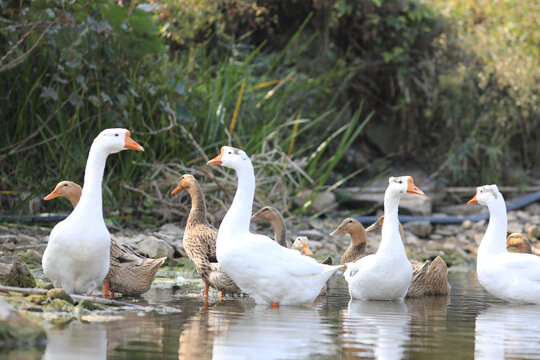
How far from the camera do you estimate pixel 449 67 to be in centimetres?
1641

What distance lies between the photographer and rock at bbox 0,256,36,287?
17.7ft

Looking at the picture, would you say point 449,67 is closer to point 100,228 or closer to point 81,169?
point 81,169

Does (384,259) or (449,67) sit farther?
(449,67)

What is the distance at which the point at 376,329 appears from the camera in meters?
4.73

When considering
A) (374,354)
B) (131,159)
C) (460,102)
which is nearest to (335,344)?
(374,354)

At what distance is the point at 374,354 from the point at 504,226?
3.75 m

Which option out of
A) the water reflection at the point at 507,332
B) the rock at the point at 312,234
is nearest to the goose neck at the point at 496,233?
the water reflection at the point at 507,332

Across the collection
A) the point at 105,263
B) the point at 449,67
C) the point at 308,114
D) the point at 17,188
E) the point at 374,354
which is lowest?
the point at 374,354

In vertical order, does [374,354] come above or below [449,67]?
below

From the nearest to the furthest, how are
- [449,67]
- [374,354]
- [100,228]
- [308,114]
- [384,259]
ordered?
[374,354], [100,228], [384,259], [308,114], [449,67]

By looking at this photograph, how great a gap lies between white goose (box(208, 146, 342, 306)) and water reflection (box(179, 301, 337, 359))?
246 mm

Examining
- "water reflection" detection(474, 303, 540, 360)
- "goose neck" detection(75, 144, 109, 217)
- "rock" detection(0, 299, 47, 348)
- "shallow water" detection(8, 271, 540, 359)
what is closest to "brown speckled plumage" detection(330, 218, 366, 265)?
"shallow water" detection(8, 271, 540, 359)

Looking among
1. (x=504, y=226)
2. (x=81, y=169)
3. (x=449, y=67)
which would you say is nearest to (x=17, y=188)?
(x=81, y=169)

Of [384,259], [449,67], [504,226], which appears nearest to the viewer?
[384,259]
